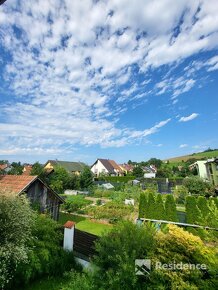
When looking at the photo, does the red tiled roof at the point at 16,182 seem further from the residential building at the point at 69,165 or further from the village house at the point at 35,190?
the residential building at the point at 69,165

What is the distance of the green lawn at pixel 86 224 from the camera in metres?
19.8

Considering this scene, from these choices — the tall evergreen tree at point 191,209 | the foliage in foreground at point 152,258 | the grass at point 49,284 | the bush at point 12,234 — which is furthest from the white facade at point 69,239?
the tall evergreen tree at point 191,209

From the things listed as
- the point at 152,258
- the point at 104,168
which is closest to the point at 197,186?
the point at 152,258

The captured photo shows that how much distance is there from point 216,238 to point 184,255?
1.10 m

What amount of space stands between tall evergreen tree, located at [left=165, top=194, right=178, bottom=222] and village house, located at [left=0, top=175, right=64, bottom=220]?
10.0 metres

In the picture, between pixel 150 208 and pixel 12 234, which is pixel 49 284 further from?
pixel 150 208

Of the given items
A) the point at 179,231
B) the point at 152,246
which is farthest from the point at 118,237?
the point at 179,231

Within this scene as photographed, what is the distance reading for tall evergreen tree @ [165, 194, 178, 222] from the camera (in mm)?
19156

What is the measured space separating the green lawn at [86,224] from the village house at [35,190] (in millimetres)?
2782

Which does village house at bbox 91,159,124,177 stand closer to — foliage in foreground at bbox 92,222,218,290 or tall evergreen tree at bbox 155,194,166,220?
tall evergreen tree at bbox 155,194,166,220

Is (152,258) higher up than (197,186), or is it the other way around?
(197,186)

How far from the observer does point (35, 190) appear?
17.9 metres

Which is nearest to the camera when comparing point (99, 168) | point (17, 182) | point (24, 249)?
point (24, 249)

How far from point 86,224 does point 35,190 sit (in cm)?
700
